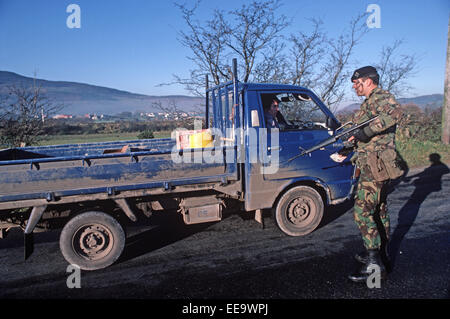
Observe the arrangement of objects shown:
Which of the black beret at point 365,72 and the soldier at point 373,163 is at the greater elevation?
the black beret at point 365,72

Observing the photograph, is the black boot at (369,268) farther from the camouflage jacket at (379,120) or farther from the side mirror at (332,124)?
the side mirror at (332,124)

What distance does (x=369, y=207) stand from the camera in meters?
3.77

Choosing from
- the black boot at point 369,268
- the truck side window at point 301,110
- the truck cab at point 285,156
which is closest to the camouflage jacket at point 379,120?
the truck cab at point 285,156

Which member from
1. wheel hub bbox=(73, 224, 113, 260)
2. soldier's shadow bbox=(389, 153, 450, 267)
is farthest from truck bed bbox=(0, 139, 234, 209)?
soldier's shadow bbox=(389, 153, 450, 267)

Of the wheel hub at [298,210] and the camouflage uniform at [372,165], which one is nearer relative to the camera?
the camouflage uniform at [372,165]

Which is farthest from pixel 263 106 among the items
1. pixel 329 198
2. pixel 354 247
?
pixel 354 247

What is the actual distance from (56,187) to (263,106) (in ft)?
9.49

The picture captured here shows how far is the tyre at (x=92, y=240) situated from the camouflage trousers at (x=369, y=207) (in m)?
2.89

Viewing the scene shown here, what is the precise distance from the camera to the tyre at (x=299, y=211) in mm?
4812

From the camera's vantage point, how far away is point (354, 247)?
14.6 feet

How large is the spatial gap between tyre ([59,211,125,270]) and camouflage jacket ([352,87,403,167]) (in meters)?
3.14

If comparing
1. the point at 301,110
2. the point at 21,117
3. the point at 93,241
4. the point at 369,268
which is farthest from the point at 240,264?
the point at 21,117

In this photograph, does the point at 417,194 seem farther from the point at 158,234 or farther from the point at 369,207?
the point at 158,234

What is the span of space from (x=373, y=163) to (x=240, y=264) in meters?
1.98
